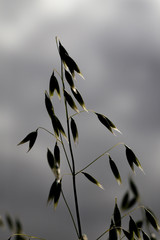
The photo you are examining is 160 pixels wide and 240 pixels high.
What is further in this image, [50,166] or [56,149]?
[56,149]

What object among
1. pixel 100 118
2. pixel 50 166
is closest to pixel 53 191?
pixel 50 166

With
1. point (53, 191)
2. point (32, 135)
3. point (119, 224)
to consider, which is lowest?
point (119, 224)

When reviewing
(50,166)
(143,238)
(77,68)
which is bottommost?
(143,238)

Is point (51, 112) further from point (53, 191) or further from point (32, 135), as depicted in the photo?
point (53, 191)

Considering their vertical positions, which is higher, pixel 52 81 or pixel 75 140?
pixel 52 81

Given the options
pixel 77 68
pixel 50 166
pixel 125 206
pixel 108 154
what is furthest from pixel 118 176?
pixel 125 206

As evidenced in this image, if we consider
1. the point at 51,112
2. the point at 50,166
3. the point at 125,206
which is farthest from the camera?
the point at 51,112

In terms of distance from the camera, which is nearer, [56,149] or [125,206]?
[125,206]

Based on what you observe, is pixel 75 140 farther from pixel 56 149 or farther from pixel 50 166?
pixel 50 166

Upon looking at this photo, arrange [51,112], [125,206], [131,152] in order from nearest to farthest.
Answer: [125,206], [51,112], [131,152]
